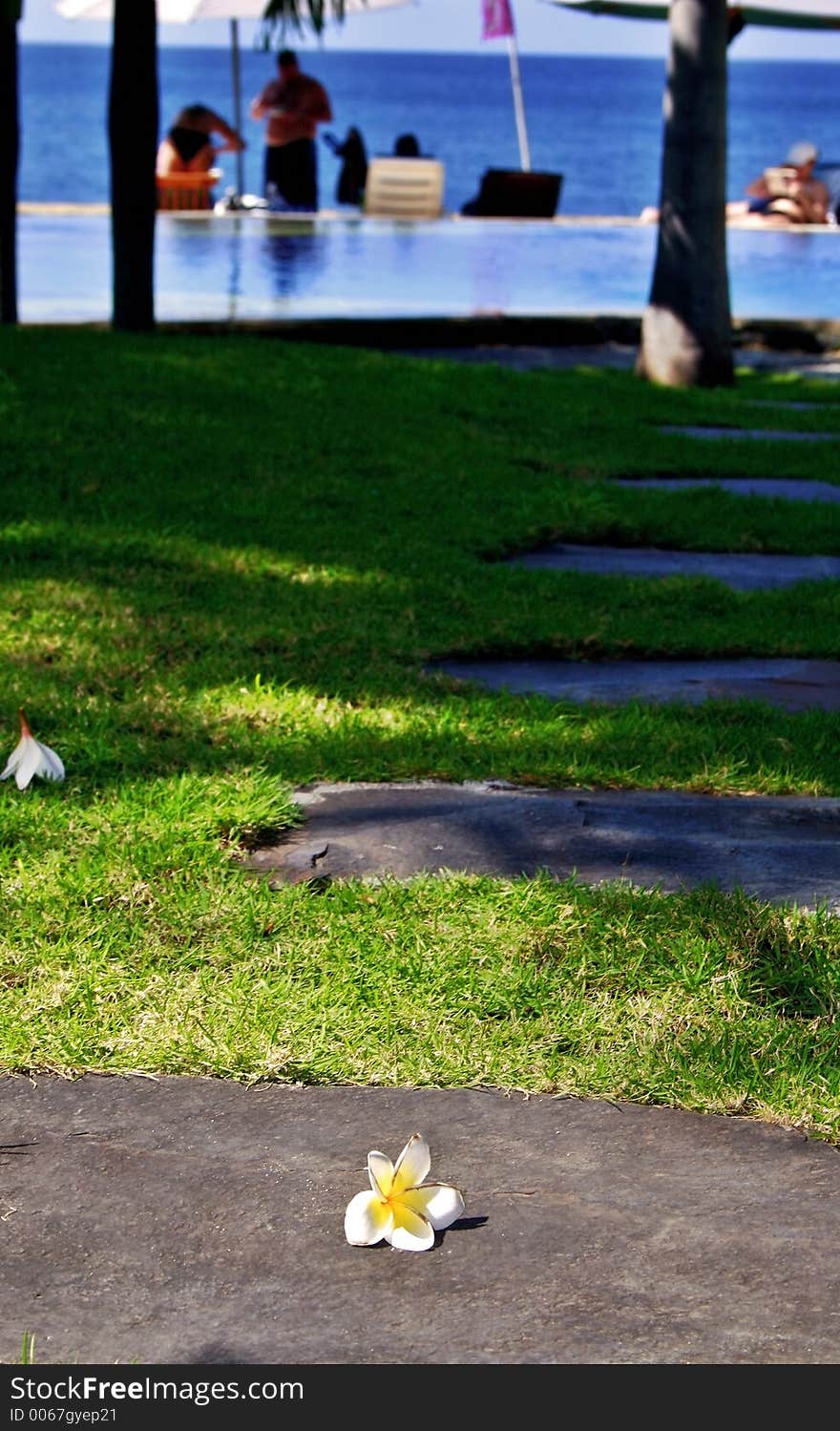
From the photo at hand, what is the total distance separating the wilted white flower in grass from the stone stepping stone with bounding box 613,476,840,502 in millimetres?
3828

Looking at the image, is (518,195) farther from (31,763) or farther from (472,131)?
(472,131)

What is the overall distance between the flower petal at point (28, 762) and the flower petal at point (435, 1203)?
61.8 inches

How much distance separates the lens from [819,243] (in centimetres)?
2014

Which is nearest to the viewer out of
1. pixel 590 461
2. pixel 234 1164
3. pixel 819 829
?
pixel 234 1164

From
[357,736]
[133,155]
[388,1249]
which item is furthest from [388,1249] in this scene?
[133,155]

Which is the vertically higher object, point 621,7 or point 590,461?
point 621,7

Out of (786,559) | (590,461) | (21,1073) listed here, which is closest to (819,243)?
(590,461)

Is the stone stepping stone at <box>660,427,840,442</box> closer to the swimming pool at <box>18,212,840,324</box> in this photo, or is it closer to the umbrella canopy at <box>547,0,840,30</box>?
the swimming pool at <box>18,212,840,324</box>

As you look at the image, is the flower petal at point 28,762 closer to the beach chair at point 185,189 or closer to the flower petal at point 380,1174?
the flower petal at point 380,1174

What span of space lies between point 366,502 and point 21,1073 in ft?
12.9

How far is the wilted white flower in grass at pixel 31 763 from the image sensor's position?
11.0 feet

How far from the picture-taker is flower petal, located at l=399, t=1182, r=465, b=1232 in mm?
2045

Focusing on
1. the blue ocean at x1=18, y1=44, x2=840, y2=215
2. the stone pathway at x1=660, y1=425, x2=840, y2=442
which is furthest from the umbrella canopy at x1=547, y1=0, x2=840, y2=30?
the stone pathway at x1=660, y1=425, x2=840, y2=442
